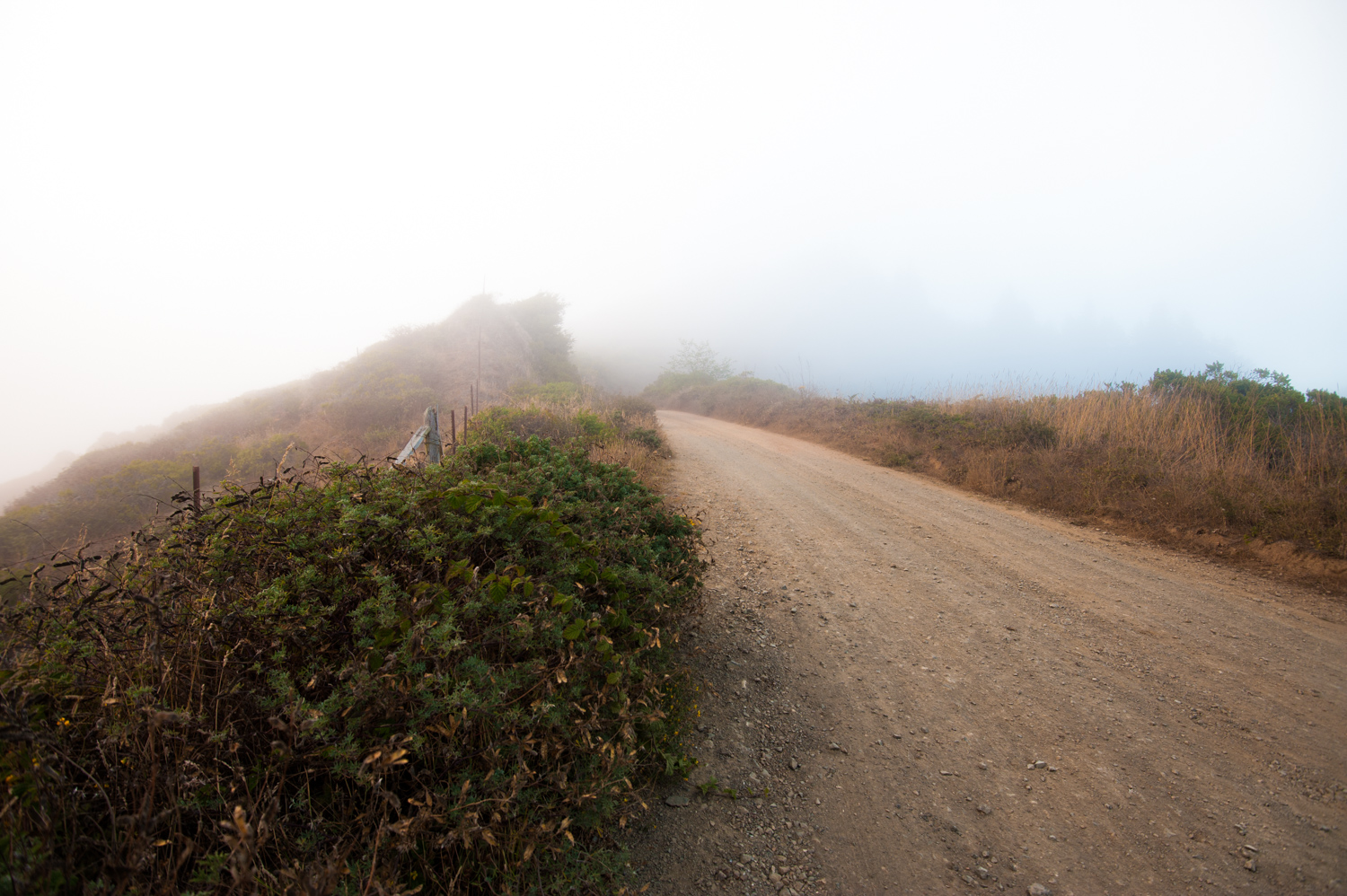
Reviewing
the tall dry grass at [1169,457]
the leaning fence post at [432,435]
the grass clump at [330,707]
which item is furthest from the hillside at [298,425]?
the tall dry grass at [1169,457]

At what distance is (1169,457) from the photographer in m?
7.03

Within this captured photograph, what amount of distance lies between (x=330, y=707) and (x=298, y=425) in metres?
18.1

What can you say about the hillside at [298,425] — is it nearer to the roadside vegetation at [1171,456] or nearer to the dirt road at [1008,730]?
the dirt road at [1008,730]

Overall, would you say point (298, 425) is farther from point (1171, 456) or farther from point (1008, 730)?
point (1171, 456)

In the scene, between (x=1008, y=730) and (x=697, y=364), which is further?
(x=697, y=364)

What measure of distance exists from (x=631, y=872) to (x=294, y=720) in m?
1.41

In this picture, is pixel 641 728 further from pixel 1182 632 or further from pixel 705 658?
pixel 1182 632

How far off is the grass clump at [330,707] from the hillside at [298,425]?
162 cm

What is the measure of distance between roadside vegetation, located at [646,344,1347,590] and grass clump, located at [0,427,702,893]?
6689 millimetres

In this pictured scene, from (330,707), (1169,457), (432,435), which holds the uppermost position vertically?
(432,435)

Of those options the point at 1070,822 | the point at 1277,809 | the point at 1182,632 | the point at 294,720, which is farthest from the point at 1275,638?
the point at 294,720

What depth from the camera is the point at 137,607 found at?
1891 mm

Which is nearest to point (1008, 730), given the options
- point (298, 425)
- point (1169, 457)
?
point (1169, 457)

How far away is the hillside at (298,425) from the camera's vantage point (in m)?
10.1
